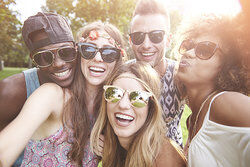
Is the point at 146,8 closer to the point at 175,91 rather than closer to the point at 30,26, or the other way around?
the point at 175,91

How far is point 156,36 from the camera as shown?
3027mm

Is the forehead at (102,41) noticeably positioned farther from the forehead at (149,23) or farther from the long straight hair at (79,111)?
the forehead at (149,23)

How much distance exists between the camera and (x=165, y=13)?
3.31 metres

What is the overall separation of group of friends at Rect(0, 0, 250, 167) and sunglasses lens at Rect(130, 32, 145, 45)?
469mm

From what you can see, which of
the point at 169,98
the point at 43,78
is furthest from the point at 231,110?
the point at 43,78

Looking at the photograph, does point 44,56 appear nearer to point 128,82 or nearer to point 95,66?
point 95,66

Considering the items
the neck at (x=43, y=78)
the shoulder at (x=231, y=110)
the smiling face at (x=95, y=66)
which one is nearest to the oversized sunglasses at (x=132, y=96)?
the smiling face at (x=95, y=66)

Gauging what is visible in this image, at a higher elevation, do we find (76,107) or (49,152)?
(76,107)

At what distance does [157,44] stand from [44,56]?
6.03ft

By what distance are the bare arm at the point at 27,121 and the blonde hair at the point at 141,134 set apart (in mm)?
656

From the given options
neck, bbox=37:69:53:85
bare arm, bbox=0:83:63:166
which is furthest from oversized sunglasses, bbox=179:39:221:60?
neck, bbox=37:69:53:85

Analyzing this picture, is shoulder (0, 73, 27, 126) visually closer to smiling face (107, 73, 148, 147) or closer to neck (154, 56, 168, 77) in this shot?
smiling face (107, 73, 148, 147)

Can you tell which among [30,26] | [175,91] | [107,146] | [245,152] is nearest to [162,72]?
[175,91]

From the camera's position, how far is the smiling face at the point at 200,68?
195 cm
